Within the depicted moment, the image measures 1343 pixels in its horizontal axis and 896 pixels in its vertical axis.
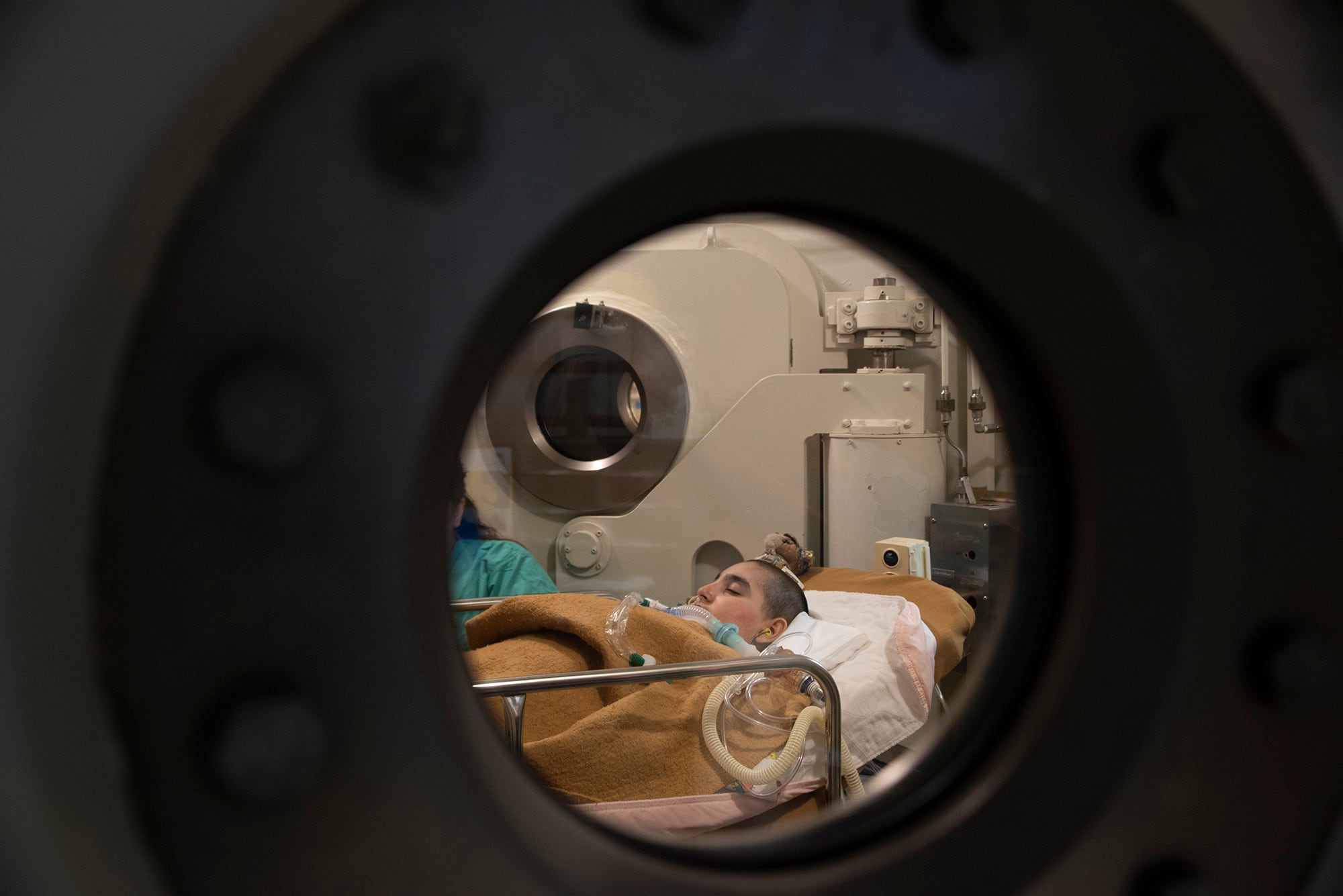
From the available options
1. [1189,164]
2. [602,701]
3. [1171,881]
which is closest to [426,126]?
[1189,164]

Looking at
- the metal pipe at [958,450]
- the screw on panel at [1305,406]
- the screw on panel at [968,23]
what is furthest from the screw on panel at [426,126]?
the metal pipe at [958,450]

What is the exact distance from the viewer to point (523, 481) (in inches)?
78.2

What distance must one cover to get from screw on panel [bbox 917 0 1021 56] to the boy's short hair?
1.49m

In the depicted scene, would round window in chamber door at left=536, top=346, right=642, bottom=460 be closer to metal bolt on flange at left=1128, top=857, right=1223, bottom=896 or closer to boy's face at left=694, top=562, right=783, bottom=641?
boy's face at left=694, top=562, right=783, bottom=641

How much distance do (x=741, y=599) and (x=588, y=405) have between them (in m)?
0.72

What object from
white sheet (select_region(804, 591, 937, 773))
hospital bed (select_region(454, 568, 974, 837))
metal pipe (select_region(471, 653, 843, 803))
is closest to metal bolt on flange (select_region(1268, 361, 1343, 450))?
hospital bed (select_region(454, 568, 974, 837))

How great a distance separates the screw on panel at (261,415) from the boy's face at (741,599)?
1.51m

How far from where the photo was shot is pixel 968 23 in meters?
0.22

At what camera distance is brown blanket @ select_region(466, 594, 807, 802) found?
1.09 metres

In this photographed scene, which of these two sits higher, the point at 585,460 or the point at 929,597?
the point at 585,460

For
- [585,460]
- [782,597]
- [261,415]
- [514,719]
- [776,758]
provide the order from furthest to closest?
[585,460], [782,597], [776,758], [514,719], [261,415]

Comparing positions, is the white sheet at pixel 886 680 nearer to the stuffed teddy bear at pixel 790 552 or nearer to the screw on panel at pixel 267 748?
the stuffed teddy bear at pixel 790 552

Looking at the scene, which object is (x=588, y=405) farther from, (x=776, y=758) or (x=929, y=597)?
(x=776, y=758)

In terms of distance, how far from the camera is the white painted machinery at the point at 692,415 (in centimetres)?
189
